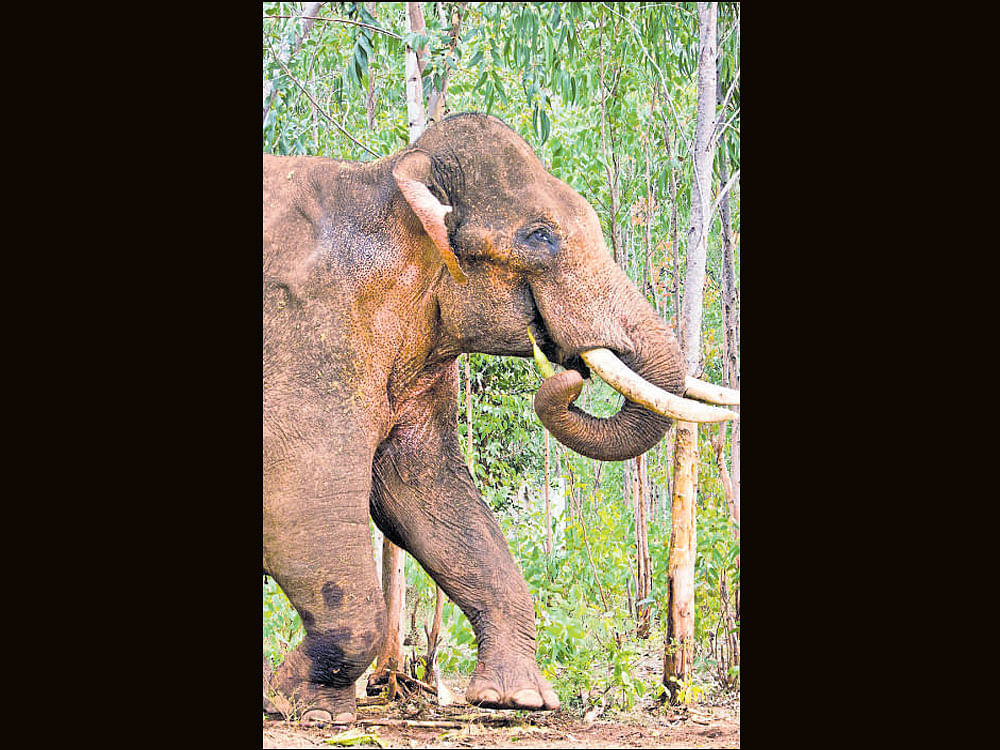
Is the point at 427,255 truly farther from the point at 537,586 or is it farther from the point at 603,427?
the point at 537,586

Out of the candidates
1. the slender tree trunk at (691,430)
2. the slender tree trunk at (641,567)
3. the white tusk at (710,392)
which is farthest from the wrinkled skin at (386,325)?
the slender tree trunk at (641,567)

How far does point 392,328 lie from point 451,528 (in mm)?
933

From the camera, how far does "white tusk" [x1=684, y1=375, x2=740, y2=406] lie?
4965mm

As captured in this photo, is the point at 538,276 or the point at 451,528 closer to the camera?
the point at 538,276

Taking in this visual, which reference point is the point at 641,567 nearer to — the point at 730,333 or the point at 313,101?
the point at 730,333

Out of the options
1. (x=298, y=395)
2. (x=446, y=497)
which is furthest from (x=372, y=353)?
(x=446, y=497)

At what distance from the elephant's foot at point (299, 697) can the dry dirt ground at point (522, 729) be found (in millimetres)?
42

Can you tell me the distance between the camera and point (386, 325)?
16.7 ft

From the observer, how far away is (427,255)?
5.12m

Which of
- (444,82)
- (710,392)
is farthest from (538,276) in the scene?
(444,82)

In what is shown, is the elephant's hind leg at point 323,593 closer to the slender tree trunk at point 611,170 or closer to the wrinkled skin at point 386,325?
the wrinkled skin at point 386,325

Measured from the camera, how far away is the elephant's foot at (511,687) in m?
5.24

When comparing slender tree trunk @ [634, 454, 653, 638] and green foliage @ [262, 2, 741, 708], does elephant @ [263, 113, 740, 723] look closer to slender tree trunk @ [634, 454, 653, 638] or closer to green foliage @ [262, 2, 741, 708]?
green foliage @ [262, 2, 741, 708]

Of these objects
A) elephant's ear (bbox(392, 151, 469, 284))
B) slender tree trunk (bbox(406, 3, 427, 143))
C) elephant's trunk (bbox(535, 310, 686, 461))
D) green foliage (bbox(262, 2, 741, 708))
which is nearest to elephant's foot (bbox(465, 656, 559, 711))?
green foliage (bbox(262, 2, 741, 708))
